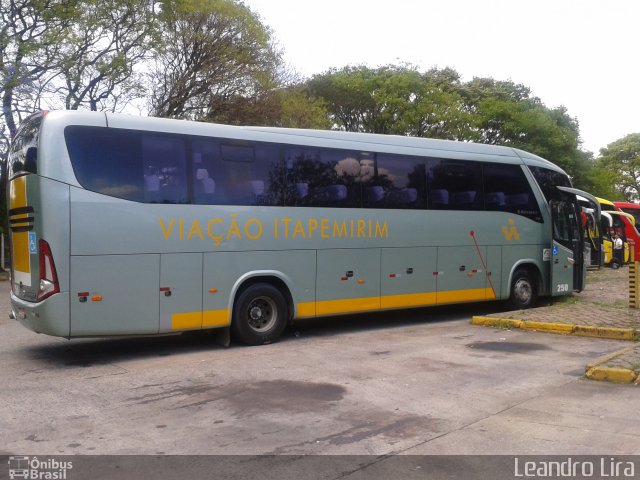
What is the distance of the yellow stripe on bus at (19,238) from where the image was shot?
8.75 metres

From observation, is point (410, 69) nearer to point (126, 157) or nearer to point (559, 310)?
point (559, 310)

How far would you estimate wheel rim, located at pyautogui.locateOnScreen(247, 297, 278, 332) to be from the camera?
10.4 m

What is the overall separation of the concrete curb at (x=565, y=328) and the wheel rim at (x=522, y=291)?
2571mm

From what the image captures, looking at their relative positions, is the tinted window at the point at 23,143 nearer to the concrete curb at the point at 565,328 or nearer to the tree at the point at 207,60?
the concrete curb at the point at 565,328

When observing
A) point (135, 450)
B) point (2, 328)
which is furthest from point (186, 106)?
point (135, 450)

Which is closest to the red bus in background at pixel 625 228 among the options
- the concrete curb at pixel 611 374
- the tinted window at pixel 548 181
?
the tinted window at pixel 548 181

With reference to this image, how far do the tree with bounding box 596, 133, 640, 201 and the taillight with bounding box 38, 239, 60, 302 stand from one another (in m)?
63.0

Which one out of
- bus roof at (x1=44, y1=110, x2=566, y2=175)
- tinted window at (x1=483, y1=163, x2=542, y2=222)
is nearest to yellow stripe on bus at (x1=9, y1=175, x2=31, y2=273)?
bus roof at (x1=44, y1=110, x2=566, y2=175)

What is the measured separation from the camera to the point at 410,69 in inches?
1563

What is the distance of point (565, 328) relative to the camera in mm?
11000

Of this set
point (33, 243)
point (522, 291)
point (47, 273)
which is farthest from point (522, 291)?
point (33, 243)

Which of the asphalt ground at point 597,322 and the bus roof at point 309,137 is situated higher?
the bus roof at point 309,137

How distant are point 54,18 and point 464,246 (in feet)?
55.4

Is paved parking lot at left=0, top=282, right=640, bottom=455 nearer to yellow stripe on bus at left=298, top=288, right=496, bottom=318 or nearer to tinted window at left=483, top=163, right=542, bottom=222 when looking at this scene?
Answer: yellow stripe on bus at left=298, top=288, right=496, bottom=318
